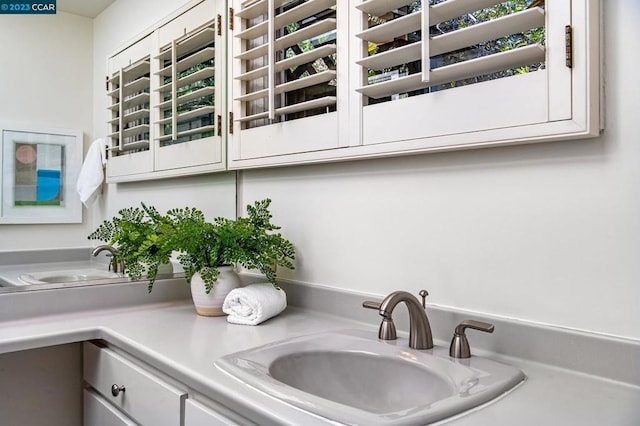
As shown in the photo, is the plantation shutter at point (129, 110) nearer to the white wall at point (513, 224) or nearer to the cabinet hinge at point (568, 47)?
the white wall at point (513, 224)

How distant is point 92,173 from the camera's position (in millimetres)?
1718

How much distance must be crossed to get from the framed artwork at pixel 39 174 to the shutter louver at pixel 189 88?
41 centimetres

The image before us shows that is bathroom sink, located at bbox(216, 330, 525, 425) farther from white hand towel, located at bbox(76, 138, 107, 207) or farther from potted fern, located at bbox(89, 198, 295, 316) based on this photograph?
white hand towel, located at bbox(76, 138, 107, 207)

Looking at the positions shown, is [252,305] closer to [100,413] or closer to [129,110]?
[100,413]

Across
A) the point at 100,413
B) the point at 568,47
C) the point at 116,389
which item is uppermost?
the point at 568,47

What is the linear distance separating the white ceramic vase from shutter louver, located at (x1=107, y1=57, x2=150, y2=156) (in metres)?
0.56

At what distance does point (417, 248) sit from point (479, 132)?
1.23 feet

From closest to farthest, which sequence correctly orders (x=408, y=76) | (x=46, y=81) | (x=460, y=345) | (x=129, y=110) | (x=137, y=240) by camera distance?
(x=460, y=345) < (x=408, y=76) < (x=46, y=81) < (x=137, y=240) < (x=129, y=110)

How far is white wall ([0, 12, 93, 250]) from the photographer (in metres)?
1.59

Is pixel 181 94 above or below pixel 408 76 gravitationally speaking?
above

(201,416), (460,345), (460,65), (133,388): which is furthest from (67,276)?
(460,65)

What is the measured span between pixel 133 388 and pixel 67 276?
0.59 m

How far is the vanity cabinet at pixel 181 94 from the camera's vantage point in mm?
1937

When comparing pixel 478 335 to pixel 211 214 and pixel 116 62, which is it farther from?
pixel 116 62
